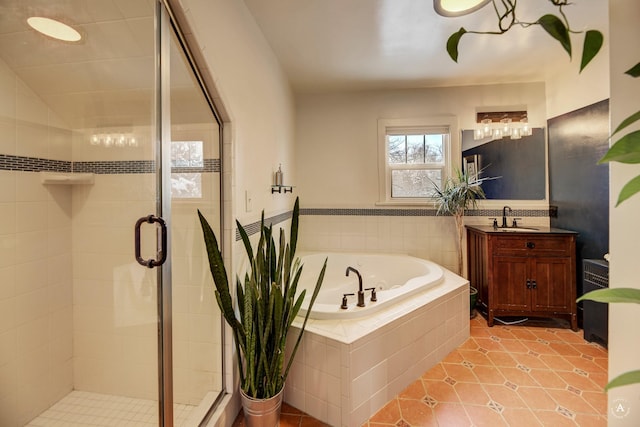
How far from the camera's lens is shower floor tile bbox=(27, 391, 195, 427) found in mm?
1411

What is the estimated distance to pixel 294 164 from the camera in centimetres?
326

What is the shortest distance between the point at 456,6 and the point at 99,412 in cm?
318

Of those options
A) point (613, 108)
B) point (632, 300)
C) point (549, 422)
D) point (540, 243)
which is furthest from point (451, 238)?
point (632, 300)

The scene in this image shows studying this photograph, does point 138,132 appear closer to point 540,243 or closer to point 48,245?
point 48,245

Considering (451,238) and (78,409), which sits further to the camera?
(451,238)

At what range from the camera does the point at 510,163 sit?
10.00 feet

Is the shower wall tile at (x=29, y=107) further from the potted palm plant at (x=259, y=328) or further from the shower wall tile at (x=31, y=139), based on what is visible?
the potted palm plant at (x=259, y=328)

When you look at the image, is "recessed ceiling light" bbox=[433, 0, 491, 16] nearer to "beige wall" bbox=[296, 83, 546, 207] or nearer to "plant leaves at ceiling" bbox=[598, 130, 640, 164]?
"beige wall" bbox=[296, 83, 546, 207]

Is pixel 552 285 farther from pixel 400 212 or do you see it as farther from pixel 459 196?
pixel 400 212

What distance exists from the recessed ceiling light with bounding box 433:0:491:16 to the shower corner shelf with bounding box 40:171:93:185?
92.3 inches

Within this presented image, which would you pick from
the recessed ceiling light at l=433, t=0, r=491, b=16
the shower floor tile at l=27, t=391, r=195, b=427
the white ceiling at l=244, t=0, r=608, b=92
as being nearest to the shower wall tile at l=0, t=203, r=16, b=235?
the shower floor tile at l=27, t=391, r=195, b=427

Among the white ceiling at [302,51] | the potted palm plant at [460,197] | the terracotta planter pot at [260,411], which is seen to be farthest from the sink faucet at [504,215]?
the terracotta planter pot at [260,411]

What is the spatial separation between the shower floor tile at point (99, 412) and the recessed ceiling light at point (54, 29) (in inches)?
70.0

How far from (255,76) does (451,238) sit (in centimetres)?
258
